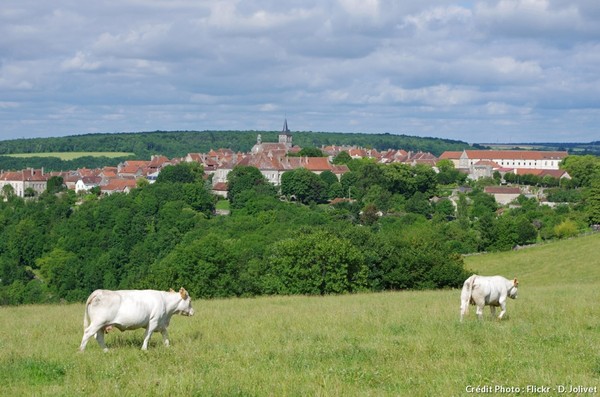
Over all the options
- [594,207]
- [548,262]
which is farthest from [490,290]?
[594,207]

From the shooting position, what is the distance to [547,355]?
11852 mm

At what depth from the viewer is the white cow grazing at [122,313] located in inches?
492

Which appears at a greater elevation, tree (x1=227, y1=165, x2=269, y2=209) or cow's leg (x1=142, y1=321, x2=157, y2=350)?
cow's leg (x1=142, y1=321, x2=157, y2=350)

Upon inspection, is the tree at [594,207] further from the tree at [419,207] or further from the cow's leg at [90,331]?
the cow's leg at [90,331]

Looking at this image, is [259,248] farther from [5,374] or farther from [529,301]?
[5,374]

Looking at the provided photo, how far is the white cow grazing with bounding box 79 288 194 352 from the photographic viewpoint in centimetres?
1249

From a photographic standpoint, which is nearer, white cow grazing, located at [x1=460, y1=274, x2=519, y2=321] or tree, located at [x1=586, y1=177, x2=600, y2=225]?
white cow grazing, located at [x1=460, y1=274, x2=519, y2=321]

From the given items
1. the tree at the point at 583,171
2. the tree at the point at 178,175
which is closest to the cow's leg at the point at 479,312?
the tree at the point at 178,175

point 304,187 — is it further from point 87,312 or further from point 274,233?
point 87,312

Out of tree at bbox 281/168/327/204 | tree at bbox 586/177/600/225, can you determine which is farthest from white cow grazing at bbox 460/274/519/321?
tree at bbox 281/168/327/204

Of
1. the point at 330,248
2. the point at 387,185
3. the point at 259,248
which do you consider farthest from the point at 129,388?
the point at 387,185

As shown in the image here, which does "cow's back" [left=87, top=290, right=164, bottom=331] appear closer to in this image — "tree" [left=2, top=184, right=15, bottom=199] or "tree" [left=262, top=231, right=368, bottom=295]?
"tree" [left=262, top=231, right=368, bottom=295]

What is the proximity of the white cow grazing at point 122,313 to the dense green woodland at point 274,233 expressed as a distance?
2611cm

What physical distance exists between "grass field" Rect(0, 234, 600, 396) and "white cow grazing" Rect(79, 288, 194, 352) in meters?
0.35
